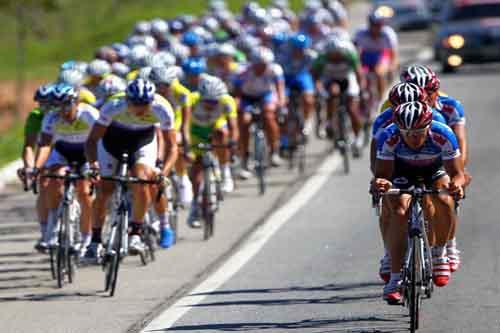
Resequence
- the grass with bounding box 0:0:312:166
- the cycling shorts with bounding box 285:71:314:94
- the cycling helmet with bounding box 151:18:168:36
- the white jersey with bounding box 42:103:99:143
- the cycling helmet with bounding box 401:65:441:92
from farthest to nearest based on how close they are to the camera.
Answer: the grass with bounding box 0:0:312:166 → the cycling helmet with bounding box 151:18:168:36 → the cycling shorts with bounding box 285:71:314:94 → the white jersey with bounding box 42:103:99:143 → the cycling helmet with bounding box 401:65:441:92

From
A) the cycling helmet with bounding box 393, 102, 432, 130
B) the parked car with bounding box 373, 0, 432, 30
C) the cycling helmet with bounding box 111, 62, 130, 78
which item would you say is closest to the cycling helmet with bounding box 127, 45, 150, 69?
the cycling helmet with bounding box 111, 62, 130, 78

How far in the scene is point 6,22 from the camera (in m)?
52.8

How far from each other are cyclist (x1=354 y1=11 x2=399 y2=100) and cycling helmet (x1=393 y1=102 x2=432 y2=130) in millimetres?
14348

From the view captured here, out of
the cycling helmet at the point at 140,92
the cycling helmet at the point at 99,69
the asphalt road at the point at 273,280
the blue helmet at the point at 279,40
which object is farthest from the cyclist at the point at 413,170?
the blue helmet at the point at 279,40

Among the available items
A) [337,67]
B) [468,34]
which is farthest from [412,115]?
[468,34]

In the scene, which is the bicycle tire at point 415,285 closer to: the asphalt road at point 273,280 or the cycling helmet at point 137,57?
the asphalt road at point 273,280

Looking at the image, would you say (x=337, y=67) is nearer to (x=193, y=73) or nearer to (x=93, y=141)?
(x=193, y=73)

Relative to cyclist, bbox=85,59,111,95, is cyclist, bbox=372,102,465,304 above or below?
below

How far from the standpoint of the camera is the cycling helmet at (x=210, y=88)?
17.9 meters

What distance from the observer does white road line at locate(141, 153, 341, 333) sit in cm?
1238

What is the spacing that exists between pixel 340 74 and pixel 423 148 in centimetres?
1166

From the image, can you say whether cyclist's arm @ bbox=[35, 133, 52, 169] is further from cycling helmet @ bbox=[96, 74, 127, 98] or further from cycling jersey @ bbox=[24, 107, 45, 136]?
cycling helmet @ bbox=[96, 74, 127, 98]

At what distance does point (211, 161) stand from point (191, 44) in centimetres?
674

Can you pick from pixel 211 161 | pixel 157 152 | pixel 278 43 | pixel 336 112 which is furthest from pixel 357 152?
pixel 157 152
